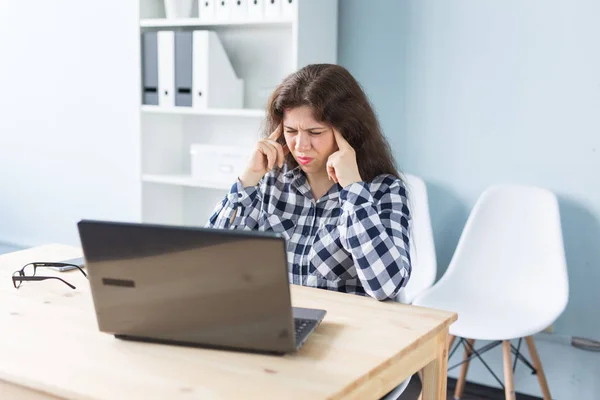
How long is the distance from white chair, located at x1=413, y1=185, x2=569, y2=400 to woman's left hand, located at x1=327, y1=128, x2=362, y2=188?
872 millimetres

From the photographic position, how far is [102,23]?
12.0ft

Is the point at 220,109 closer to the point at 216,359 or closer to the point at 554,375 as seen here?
the point at 554,375

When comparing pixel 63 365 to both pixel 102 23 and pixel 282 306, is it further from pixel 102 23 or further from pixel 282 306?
pixel 102 23

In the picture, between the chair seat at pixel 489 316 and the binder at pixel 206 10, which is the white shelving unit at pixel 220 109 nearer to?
the binder at pixel 206 10

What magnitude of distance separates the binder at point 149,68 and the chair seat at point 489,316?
145 centimetres

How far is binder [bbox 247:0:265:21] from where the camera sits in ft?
9.79

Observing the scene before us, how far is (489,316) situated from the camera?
8.55 feet

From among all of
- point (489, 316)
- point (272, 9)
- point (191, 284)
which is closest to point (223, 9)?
point (272, 9)

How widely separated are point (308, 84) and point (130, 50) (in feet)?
5.93

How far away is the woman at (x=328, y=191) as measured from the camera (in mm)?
1788

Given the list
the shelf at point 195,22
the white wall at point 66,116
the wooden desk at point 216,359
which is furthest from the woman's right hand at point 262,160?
the white wall at point 66,116

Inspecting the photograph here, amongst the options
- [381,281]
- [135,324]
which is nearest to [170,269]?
[135,324]

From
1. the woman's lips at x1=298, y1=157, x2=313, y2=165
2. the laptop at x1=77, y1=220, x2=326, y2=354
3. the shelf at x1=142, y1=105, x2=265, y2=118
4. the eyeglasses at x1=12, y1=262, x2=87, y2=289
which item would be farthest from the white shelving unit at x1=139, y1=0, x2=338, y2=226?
the laptop at x1=77, y1=220, x2=326, y2=354

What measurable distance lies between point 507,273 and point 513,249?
91 mm
